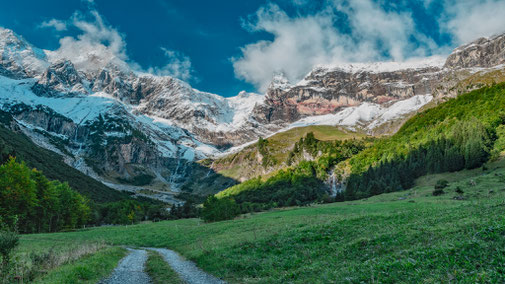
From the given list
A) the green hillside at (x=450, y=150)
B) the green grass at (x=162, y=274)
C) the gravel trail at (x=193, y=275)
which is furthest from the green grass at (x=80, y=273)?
the green hillside at (x=450, y=150)

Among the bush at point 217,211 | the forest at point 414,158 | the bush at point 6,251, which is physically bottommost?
the bush at point 217,211

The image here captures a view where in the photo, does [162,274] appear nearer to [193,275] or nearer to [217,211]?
[193,275]

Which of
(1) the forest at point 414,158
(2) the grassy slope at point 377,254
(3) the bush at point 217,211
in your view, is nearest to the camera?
(2) the grassy slope at point 377,254

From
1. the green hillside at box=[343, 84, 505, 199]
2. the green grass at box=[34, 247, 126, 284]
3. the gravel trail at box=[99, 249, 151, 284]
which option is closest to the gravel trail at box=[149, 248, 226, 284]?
the gravel trail at box=[99, 249, 151, 284]

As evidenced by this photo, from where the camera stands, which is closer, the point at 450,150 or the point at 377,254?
the point at 377,254

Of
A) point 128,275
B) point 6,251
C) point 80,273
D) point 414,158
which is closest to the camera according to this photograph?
point 6,251

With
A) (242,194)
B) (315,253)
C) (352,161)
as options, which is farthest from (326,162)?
(315,253)

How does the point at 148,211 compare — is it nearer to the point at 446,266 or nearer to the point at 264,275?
the point at 264,275

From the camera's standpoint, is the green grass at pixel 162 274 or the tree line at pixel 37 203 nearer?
the green grass at pixel 162 274

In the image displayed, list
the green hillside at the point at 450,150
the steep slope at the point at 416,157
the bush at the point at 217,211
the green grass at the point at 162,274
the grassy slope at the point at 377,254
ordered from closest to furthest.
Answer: the grassy slope at the point at 377,254, the green grass at the point at 162,274, the bush at the point at 217,211, the green hillside at the point at 450,150, the steep slope at the point at 416,157

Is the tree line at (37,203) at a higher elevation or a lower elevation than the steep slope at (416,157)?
lower

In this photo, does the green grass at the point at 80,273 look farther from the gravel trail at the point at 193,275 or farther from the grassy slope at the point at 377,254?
the grassy slope at the point at 377,254

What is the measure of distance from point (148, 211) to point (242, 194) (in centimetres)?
6175

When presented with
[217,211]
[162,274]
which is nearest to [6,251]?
[162,274]
